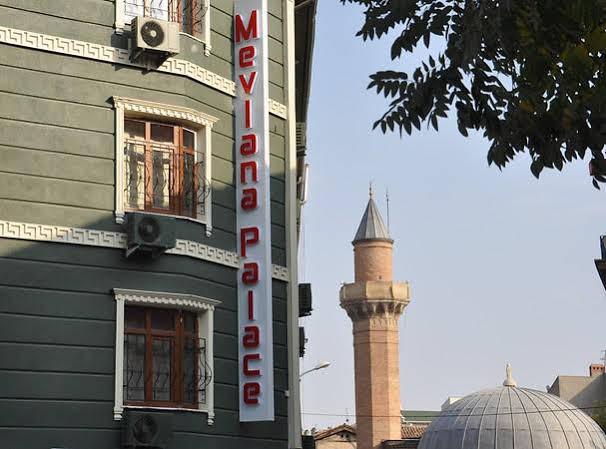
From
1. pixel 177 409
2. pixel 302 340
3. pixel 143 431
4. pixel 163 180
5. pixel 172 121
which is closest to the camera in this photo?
pixel 143 431

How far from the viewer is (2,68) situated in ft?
60.1

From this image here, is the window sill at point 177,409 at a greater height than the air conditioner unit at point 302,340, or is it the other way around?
the air conditioner unit at point 302,340

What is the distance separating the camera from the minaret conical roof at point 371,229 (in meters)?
104

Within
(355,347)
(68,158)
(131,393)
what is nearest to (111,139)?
(68,158)

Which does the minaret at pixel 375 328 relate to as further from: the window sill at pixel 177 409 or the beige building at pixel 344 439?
the window sill at pixel 177 409

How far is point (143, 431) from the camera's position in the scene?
18.2m

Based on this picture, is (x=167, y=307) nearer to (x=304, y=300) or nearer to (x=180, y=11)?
(x=180, y=11)

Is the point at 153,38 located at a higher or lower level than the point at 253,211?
higher

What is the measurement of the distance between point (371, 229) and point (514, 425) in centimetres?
2535

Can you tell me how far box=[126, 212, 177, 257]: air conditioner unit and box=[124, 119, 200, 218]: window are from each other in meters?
0.68

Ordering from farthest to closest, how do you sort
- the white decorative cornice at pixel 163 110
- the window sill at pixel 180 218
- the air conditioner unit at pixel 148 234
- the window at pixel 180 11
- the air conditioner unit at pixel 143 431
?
the window at pixel 180 11 → the white decorative cornice at pixel 163 110 → the window sill at pixel 180 218 → the air conditioner unit at pixel 148 234 → the air conditioner unit at pixel 143 431

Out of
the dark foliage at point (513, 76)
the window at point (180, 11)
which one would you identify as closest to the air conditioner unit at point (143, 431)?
the window at point (180, 11)

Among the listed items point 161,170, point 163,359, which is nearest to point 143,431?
point 163,359

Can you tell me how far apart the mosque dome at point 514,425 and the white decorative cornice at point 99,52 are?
209 feet
